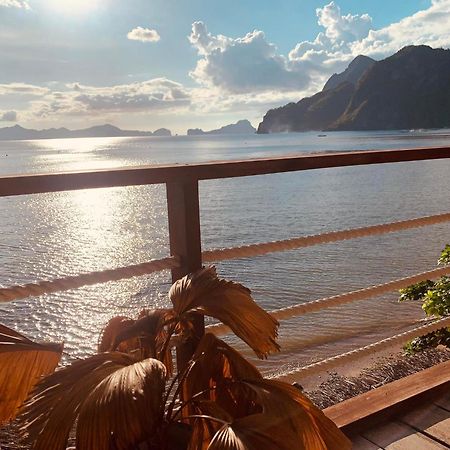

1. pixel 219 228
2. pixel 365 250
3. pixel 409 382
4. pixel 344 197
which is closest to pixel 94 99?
pixel 344 197

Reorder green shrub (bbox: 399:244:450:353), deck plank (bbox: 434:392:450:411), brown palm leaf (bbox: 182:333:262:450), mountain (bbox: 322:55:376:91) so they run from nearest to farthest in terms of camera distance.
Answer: brown palm leaf (bbox: 182:333:262:450), deck plank (bbox: 434:392:450:411), green shrub (bbox: 399:244:450:353), mountain (bbox: 322:55:376:91)

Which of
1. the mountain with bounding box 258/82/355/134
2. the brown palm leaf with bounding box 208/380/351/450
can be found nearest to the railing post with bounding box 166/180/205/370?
the brown palm leaf with bounding box 208/380/351/450

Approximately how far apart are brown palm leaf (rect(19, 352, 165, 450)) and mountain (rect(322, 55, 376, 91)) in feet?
416

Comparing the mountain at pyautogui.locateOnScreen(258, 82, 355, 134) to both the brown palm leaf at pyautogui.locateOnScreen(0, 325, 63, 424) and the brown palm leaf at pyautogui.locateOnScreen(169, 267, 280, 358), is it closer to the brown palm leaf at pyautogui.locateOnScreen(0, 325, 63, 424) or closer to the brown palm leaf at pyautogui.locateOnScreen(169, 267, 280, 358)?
the brown palm leaf at pyautogui.locateOnScreen(169, 267, 280, 358)

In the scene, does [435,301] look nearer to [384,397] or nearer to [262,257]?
[384,397]

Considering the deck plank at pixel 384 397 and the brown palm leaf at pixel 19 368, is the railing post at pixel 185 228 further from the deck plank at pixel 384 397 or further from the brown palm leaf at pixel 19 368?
the deck plank at pixel 384 397

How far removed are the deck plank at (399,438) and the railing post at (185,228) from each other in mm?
677

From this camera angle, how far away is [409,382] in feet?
6.56

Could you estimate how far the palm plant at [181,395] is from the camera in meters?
0.86

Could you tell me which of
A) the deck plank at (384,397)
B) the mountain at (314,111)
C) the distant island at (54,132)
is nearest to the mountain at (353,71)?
the mountain at (314,111)

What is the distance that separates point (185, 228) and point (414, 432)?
101cm

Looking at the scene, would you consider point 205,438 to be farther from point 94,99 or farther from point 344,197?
point 94,99

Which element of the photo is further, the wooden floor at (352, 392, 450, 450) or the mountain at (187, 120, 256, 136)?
the mountain at (187, 120, 256, 136)

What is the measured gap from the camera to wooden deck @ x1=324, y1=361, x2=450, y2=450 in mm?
1689
